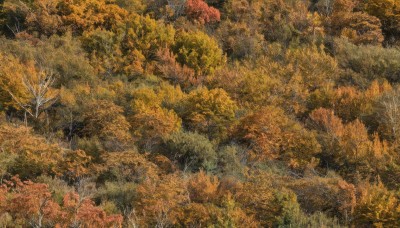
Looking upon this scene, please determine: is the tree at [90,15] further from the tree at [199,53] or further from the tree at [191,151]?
the tree at [191,151]

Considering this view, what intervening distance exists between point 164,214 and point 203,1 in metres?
40.9

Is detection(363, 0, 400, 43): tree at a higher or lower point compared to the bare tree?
higher

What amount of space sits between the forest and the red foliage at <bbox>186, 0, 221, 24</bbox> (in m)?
0.14

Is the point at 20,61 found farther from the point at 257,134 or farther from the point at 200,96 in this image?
the point at 257,134

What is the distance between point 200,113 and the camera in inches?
1581

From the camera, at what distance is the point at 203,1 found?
205 feet

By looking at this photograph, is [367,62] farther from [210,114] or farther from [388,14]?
[210,114]

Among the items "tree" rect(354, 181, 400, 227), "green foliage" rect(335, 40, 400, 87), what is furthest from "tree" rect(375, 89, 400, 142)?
"tree" rect(354, 181, 400, 227)

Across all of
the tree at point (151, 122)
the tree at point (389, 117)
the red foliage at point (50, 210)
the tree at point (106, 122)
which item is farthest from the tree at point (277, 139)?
the red foliage at point (50, 210)

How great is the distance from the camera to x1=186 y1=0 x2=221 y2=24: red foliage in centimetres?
6006

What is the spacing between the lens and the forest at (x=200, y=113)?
88.2 ft

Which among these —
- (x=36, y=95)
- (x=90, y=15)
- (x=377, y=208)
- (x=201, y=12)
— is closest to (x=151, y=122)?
(x=36, y=95)

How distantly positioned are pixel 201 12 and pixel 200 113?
22.5 metres

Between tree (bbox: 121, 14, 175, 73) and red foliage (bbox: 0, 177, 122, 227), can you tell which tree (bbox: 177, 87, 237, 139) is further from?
red foliage (bbox: 0, 177, 122, 227)
